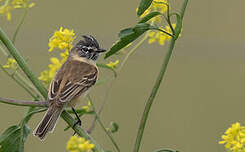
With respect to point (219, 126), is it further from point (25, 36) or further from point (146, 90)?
point (25, 36)

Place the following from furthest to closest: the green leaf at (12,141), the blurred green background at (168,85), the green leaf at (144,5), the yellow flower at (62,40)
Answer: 1. the blurred green background at (168,85)
2. the yellow flower at (62,40)
3. the green leaf at (12,141)
4. the green leaf at (144,5)

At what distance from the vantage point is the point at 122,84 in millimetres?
6449

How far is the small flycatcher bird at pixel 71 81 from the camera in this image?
2.21 m

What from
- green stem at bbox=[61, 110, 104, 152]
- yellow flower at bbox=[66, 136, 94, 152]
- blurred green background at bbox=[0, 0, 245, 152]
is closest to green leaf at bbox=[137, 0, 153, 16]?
green stem at bbox=[61, 110, 104, 152]

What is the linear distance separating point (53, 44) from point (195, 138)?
13.6 feet

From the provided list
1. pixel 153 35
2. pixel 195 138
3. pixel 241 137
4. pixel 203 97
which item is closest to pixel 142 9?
pixel 241 137

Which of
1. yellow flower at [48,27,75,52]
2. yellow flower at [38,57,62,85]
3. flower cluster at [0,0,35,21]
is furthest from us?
yellow flower at [38,57,62,85]

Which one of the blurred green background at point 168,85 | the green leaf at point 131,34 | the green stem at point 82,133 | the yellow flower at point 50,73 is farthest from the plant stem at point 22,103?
the blurred green background at point 168,85

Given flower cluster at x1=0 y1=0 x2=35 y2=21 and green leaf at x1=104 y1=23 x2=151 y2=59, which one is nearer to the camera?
green leaf at x1=104 y1=23 x2=151 y2=59

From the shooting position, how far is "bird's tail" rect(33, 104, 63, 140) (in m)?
2.10

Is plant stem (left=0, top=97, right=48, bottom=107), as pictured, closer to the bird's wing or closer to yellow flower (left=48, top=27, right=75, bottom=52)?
yellow flower (left=48, top=27, right=75, bottom=52)

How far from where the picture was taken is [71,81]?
2.72 metres

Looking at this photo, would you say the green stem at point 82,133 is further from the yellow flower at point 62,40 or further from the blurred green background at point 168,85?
the blurred green background at point 168,85

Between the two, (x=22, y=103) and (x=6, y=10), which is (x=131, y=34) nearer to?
(x=22, y=103)
